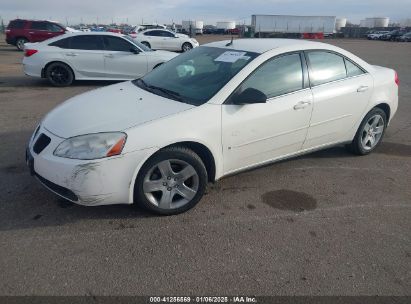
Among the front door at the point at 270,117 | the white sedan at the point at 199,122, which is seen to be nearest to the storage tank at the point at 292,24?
the white sedan at the point at 199,122

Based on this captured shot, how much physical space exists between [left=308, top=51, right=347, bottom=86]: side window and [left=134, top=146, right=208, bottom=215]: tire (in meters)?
1.80

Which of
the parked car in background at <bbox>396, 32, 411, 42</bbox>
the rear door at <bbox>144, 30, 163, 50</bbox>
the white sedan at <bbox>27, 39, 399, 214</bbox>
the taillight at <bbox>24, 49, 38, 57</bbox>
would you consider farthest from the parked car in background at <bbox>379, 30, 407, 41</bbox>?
the white sedan at <bbox>27, 39, 399, 214</bbox>

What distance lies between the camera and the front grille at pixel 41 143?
3206 mm

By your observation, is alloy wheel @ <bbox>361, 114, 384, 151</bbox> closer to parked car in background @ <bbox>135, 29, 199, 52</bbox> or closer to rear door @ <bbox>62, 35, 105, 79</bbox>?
rear door @ <bbox>62, 35, 105, 79</bbox>

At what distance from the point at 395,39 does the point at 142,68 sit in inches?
2158

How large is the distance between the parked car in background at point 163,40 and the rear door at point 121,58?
12.1m

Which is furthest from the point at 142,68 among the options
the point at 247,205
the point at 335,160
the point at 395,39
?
the point at 395,39

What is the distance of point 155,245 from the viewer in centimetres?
298

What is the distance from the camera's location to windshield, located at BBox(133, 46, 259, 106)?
363 centimetres

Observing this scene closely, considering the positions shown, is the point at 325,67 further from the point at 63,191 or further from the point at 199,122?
the point at 63,191

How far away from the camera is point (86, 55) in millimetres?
9703

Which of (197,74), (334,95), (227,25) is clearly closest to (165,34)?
(197,74)

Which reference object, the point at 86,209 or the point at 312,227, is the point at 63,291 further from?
the point at 312,227

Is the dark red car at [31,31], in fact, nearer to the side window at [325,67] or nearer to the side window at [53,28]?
the side window at [53,28]
